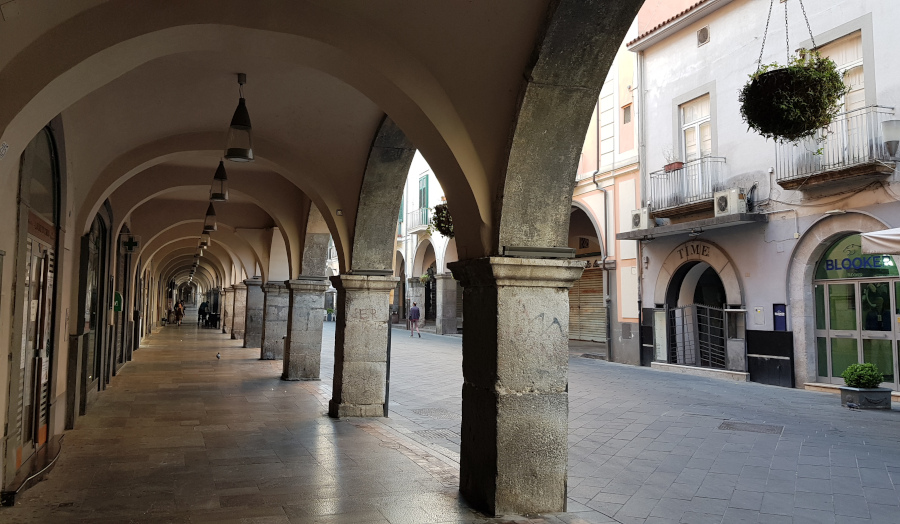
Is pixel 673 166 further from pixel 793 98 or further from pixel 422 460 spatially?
pixel 422 460

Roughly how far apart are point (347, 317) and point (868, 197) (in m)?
7.76

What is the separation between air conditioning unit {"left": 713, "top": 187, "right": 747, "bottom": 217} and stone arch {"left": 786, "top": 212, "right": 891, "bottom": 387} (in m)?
1.13

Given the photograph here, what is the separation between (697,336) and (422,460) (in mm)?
9552

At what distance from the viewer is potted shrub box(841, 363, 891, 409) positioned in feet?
27.3

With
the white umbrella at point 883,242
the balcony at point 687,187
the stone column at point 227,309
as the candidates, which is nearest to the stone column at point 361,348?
the white umbrella at point 883,242

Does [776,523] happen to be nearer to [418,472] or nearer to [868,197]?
[418,472]

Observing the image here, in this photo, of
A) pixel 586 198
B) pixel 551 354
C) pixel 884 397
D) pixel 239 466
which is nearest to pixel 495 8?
pixel 551 354

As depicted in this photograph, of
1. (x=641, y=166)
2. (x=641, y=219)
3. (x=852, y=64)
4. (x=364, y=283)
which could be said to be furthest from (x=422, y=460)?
(x=641, y=166)

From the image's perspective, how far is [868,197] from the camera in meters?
9.56

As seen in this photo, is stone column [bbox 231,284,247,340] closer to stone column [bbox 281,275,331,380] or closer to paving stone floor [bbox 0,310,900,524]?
stone column [bbox 281,275,331,380]

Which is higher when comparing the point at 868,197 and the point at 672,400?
the point at 868,197

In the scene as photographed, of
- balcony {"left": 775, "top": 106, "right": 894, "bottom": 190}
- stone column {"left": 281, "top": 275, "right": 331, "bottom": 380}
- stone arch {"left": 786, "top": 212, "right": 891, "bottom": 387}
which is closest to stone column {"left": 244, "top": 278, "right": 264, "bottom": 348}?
stone column {"left": 281, "top": 275, "right": 331, "bottom": 380}

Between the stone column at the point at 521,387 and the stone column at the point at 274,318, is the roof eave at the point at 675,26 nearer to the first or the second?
the stone column at the point at 274,318

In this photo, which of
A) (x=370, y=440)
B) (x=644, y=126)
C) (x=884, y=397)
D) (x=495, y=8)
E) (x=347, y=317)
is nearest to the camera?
(x=495, y=8)
